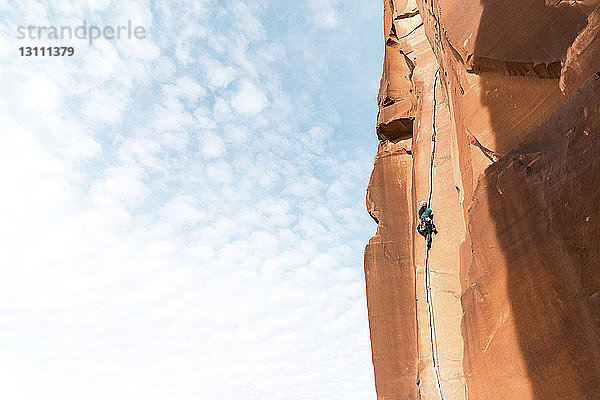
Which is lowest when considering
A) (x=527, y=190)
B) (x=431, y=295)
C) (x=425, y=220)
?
(x=527, y=190)

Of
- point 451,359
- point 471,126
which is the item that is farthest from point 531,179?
point 451,359

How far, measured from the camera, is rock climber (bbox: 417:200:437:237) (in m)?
10.7

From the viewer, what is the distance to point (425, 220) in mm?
10727

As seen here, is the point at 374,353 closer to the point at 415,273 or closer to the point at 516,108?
the point at 415,273

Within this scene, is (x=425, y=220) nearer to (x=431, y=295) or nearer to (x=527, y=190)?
(x=431, y=295)

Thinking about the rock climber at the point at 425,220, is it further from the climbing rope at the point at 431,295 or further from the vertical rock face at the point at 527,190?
the vertical rock face at the point at 527,190

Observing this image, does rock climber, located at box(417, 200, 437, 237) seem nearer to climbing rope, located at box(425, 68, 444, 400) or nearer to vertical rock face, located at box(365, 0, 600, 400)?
climbing rope, located at box(425, 68, 444, 400)

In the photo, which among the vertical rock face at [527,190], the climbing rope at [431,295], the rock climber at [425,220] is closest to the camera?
the vertical rock face at [527,190]

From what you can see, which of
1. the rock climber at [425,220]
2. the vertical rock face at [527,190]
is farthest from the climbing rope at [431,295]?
the vertical rock face at [527,190]

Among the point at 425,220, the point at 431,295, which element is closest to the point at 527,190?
the point at 425,220

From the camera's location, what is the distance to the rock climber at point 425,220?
10727 millimetres

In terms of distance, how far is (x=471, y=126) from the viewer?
6.42 meters

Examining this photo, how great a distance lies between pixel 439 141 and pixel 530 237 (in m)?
6.66

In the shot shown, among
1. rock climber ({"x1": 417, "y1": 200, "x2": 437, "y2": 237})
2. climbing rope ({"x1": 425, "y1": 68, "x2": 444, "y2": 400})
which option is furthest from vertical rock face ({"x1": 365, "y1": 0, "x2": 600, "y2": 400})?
rock climber ({"x1": 417, "y1": 200, "x2": 437, "y2": 237})
